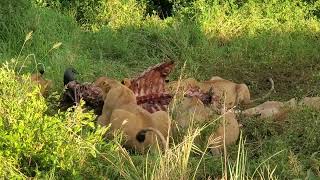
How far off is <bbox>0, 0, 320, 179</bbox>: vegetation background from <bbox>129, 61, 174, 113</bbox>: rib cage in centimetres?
66

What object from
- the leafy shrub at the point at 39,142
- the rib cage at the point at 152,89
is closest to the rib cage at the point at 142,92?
the rib cage at the point at 152,89

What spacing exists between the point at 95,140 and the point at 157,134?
0.67 meters

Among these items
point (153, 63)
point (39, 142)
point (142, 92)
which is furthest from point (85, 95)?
point (153, 63)

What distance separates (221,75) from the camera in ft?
24.5

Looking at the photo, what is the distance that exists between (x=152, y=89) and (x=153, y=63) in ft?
8.57

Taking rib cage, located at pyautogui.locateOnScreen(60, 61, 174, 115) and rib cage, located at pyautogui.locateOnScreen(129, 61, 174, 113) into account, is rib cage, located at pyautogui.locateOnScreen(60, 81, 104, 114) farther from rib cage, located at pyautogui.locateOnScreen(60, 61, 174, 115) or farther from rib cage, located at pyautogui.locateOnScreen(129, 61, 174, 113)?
rib cage, located at pyautogui.locateOnScreen(129, 61, 174, 113)

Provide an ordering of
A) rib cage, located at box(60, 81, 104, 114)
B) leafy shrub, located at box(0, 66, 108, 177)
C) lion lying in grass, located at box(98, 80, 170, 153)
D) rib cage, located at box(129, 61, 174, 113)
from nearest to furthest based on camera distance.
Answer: leafy shrub, located at box(0, 66, 108, 177), lion lying in grass, located at box(98, 80, 170, 153), rib cage, located at box(60, 81, 104, 114), rib cage, located at box(129, 61, 174, 113)

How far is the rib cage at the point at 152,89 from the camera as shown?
17.0 feet

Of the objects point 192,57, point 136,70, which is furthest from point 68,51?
point 192,57

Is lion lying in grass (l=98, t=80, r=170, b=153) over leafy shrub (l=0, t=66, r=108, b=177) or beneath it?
beneath

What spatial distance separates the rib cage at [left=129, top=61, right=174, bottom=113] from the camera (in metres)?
5.17

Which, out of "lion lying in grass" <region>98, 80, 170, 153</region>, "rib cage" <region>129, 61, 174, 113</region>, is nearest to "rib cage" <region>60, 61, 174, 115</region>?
"rib cage" <region>129, 61, 174, 113</region>

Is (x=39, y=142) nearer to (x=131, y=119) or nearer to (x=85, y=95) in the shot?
(x=131, y=119)

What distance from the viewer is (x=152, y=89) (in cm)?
→ 527
